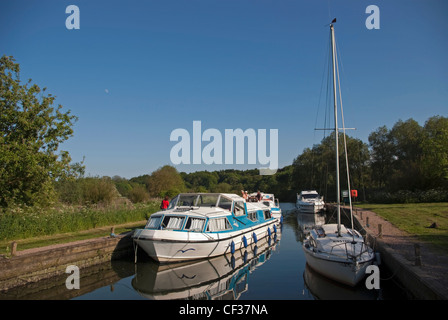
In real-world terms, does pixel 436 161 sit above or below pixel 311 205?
above

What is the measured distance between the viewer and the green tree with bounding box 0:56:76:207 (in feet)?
59.6

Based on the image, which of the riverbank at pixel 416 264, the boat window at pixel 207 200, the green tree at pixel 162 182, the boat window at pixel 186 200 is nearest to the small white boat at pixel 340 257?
the riverbank at pixel 416 264

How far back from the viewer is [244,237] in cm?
1995

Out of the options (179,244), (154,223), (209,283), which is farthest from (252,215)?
(209,283)

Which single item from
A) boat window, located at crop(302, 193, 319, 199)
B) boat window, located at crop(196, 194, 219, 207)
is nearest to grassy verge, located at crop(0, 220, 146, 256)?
boat window, located at crop(196, 194, 219, 207)

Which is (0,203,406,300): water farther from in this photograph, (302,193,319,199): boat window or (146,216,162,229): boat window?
(302,193,319,199): boat window

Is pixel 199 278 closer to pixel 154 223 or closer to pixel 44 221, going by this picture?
pixel 154 223

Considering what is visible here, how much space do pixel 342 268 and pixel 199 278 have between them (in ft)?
20.4

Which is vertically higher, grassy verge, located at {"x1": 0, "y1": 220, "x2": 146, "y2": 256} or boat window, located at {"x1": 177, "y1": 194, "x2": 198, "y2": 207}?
boat window, located at {"x1": 177, "y1": 194, "x2": 198, "y2": 207}

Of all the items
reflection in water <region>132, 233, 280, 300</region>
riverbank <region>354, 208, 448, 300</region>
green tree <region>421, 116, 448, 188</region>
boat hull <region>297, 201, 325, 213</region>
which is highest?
green tree <region>421, 116, 448, 188</region>

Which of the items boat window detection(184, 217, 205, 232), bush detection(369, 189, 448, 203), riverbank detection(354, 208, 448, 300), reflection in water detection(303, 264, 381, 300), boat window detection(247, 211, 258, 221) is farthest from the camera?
bush detection(369, 189, 448, 203)

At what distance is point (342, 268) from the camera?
11.9m

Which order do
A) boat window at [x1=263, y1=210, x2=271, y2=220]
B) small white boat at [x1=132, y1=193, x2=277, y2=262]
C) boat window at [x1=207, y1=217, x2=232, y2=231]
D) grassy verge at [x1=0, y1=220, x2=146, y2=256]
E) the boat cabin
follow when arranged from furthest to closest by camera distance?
boat window at [x1=263, y1=210, x2=271, y2=220], boat window at [x1=207, y1=217, x2=232, y2=231], the boat cabin, small white boat at [x1=132, y1=193, x2=277, y2=262], grassy verge at [x1=0, y1=220, x2=146, y2=256]

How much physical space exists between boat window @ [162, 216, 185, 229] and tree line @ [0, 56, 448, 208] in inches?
328
